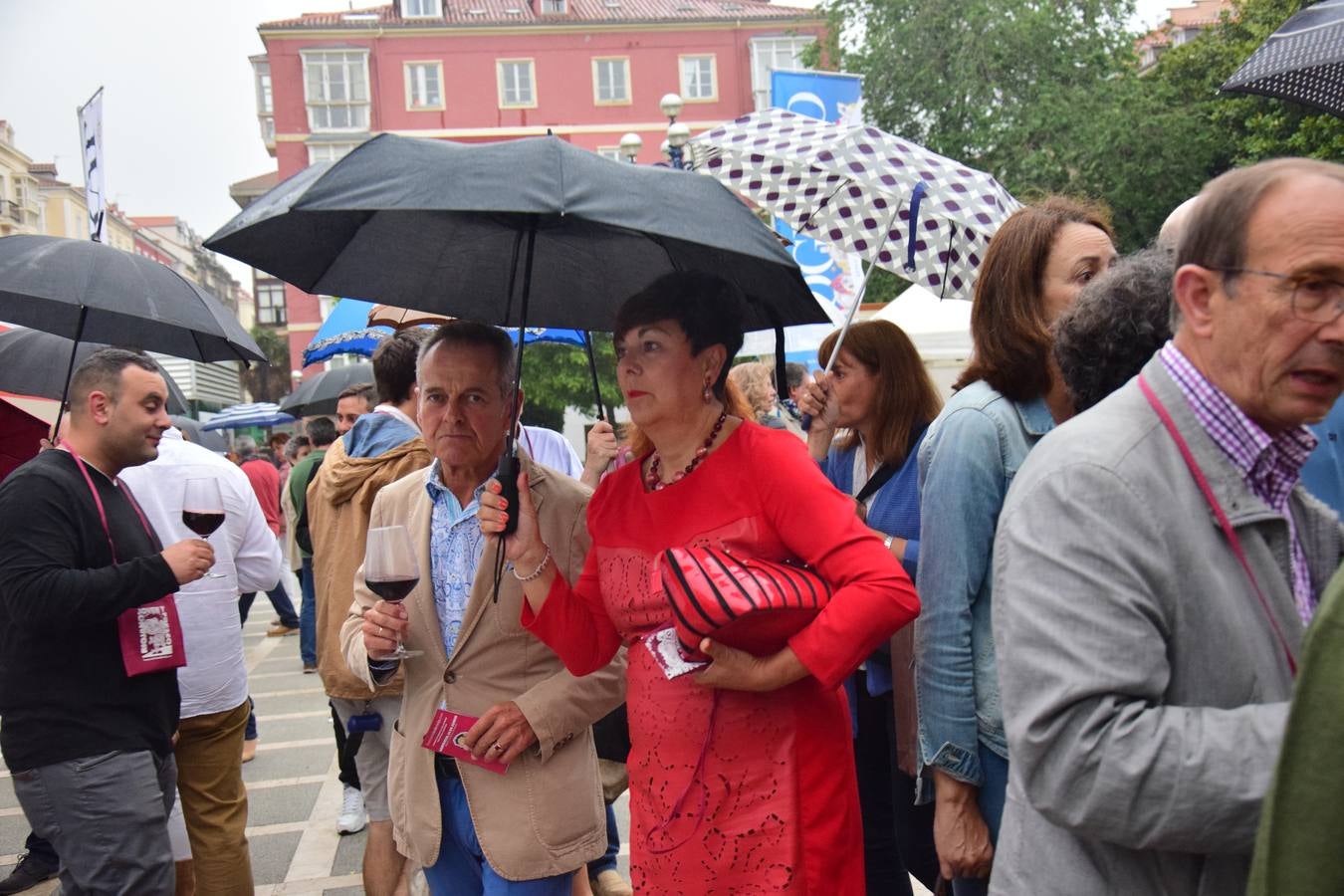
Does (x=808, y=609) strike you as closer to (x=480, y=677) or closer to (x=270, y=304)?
(x=480, y=677)

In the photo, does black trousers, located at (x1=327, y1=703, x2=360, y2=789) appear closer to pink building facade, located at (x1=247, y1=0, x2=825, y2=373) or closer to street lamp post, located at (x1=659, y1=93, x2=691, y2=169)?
street lamp post, located at (x1=659, y1=93, x2=691, y2=169)

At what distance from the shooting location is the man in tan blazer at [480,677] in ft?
9.18

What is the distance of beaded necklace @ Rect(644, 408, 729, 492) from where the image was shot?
250 cm

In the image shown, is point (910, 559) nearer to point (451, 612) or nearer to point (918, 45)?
point (451, 612)

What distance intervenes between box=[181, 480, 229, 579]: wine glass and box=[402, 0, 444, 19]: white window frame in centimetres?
4988

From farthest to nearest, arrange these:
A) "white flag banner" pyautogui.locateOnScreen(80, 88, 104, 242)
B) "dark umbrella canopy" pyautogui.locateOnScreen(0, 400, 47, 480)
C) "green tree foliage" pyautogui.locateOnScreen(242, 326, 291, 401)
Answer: "green tree foliage" pyautogui.locateOnScreen(242, 326, 291, 401) → "white flag banner" pyautogui.locateOnScreen(80, 88, 104, 242) → "dark umbrella canopy" pyautogui.locateOnScreen(0, 400, 47, 480)

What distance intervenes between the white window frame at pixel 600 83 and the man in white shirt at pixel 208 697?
4661 cm

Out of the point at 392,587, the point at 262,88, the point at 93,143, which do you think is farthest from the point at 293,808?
the point at 262,88

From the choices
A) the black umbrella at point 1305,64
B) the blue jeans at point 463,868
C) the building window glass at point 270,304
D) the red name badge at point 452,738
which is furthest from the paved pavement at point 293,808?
the building window glass at point 270,304

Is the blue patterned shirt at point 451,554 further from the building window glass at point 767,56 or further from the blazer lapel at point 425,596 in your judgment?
the building window glass at point 767,56

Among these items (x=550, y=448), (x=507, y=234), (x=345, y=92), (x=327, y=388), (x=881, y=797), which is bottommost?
Result: (x=881, y=797)

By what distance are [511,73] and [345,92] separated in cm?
710

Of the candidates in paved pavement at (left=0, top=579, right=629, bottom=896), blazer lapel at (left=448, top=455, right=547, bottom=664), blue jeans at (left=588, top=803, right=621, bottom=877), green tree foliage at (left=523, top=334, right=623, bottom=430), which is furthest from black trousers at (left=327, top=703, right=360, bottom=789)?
green tree foliage at (left=523, top=334, right=623, bottom=430)

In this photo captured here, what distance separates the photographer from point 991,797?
2.37 metres
